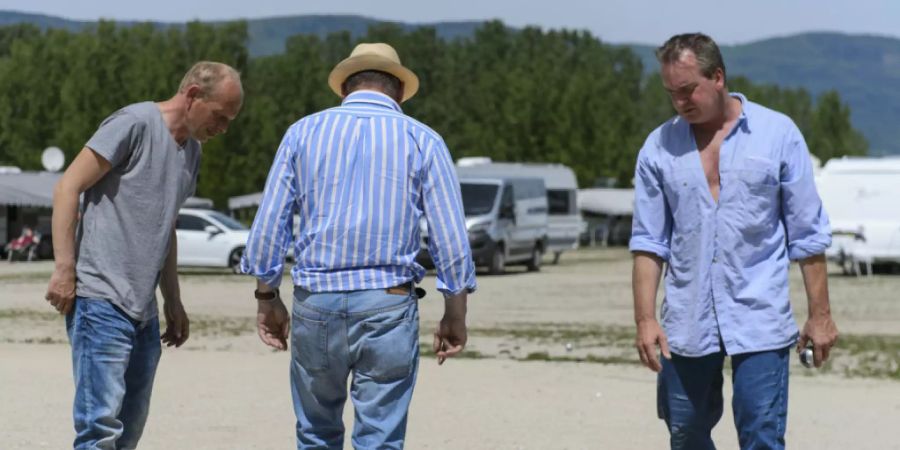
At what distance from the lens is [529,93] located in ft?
275

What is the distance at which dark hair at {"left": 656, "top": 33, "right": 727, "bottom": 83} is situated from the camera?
5.66 metres

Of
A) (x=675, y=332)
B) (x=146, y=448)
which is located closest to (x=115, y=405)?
(x=675, y=332)

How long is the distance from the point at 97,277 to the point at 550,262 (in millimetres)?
40299

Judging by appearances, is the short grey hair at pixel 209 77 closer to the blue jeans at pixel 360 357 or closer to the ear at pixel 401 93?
the ear at pixel 401 93

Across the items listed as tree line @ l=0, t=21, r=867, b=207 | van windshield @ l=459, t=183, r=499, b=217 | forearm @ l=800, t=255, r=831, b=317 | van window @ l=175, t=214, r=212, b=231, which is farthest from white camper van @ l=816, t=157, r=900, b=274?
tree line @ l=0, t=21, r=867, b=207

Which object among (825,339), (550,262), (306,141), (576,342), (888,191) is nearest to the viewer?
(306,141)

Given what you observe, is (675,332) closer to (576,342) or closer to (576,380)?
(576,380)

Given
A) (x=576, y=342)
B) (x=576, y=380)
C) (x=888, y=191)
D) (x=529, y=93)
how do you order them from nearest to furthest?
1. (x=576, y=380)
2. (x=576, y=342)
3. (x=888, y=191)
4. (x=529, y=93)

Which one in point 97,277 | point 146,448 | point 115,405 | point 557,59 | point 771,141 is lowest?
point 557,59

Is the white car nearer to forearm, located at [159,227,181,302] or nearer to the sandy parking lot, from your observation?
the sandy parking lot

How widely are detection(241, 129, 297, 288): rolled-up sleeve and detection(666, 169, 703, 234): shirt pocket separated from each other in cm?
122

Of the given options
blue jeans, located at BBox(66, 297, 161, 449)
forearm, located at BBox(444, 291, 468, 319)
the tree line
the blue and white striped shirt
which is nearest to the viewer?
the blue and white striped shirt

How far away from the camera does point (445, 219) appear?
546 cm

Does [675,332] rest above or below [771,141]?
below
